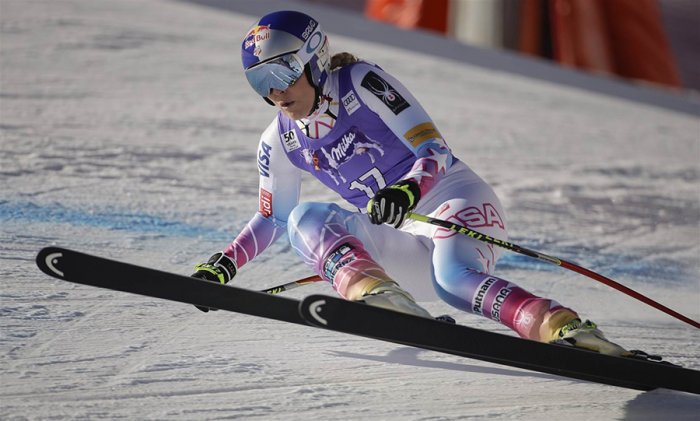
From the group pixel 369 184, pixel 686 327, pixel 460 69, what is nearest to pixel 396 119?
pixel 369 184

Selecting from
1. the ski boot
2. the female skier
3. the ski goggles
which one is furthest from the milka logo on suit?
the ski boot

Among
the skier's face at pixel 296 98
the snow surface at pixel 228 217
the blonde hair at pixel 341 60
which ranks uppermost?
the blonde hair at pixel 341 60

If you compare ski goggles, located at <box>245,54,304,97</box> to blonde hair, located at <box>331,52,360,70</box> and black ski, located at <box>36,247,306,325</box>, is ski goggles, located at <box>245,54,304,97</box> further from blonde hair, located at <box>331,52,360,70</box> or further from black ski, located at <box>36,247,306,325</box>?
black ski, located at <box>36,247,306,325</box>

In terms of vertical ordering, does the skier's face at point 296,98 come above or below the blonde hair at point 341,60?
below

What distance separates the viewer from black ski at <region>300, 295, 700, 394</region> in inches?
97.3

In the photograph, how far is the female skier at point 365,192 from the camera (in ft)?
8.86

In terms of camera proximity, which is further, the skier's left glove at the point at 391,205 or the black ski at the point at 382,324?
the skier's left glove at the point at 391,205

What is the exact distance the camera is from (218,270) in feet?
10.1

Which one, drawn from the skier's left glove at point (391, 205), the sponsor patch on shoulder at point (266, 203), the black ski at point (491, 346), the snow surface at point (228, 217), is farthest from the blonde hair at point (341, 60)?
the black ski at point (491, 346)

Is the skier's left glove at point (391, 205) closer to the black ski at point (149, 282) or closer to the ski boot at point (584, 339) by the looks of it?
the black ski at point (149, 282)

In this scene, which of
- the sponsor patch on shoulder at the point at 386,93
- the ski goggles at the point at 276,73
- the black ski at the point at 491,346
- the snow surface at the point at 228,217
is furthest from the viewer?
the sponsor patch on shoulder at the point at 386,93

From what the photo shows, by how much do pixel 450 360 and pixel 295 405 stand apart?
2.21 feet

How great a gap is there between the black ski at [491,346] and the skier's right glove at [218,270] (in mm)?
654

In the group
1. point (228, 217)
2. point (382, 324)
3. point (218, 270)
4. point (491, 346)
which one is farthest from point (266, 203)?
point (228, 217)
